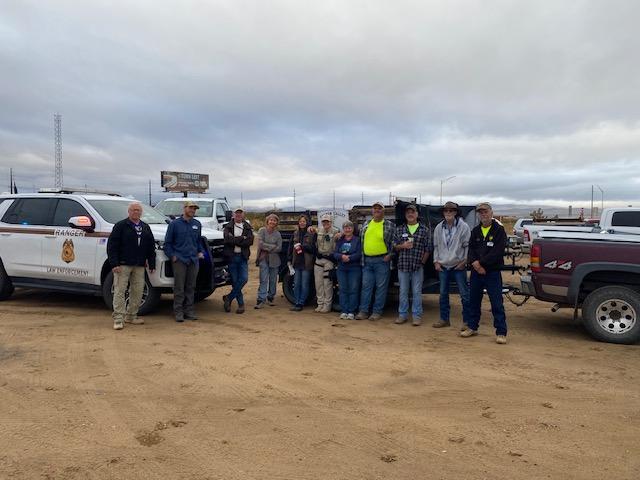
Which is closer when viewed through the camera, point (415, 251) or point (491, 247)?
point (491, 247)

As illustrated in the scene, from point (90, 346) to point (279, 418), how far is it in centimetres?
329

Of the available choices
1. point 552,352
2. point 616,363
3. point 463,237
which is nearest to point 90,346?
point 463,237

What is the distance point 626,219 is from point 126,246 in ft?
35.7

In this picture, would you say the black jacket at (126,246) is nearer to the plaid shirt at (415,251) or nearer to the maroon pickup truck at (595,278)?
the plaid shirt at (415,251)

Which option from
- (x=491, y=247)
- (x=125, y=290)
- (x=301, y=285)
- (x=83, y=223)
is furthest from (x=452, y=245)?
(x=83, y=223)

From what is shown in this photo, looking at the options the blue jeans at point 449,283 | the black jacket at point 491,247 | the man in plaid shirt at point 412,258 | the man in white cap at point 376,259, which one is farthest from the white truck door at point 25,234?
the black jacket at point 491,247

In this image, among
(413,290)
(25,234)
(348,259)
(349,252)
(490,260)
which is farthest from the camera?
(25,234)

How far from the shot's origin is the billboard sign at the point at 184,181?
40781 millimetres

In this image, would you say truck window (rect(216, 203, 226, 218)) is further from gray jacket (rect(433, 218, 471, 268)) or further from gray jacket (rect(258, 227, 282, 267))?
gray jacket (rect(433, 218, 471, 268))

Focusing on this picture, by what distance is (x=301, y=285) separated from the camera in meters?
8.93

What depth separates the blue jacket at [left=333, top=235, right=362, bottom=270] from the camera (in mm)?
8180

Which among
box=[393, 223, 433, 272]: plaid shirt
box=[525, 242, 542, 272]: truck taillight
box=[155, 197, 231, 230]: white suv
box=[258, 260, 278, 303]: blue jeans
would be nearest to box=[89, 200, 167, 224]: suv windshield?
box=[258, 260, 278, 303]: blue jeans

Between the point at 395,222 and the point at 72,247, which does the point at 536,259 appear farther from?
the point at 72,247

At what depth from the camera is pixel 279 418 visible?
13.4ft
